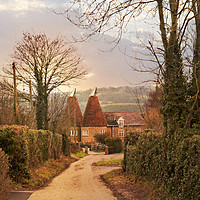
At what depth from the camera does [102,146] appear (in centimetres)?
4762

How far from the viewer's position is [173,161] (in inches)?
332

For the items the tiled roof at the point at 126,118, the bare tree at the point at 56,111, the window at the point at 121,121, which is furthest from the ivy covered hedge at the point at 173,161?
the tiled roof at the point at 126,118

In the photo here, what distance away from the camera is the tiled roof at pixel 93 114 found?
5371 centimetres

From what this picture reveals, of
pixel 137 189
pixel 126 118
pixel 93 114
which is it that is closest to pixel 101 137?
pixel 93 114

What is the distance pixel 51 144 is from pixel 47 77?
884 centimetres

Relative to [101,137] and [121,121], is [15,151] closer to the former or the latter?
[101,137]

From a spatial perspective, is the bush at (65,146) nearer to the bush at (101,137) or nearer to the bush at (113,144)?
the bush at (113,144)

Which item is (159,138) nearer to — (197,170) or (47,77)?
(197,170)

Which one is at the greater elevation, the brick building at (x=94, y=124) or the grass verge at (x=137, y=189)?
the brick building at (x=94, y=124)

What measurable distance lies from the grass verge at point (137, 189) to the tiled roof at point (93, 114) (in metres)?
40.5

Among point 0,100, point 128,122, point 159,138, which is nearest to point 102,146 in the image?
point 128,122

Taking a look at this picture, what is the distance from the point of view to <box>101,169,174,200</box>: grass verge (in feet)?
29.3

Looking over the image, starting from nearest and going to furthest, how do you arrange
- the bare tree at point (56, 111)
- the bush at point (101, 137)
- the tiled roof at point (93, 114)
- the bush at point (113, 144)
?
the bare tree at point (56, 111), the bush at point (113, 144), the bush at point (101, 137), the tiled roof at point (93, 114)

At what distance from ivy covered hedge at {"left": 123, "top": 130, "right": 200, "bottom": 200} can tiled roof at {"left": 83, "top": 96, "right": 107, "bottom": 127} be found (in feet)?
134
